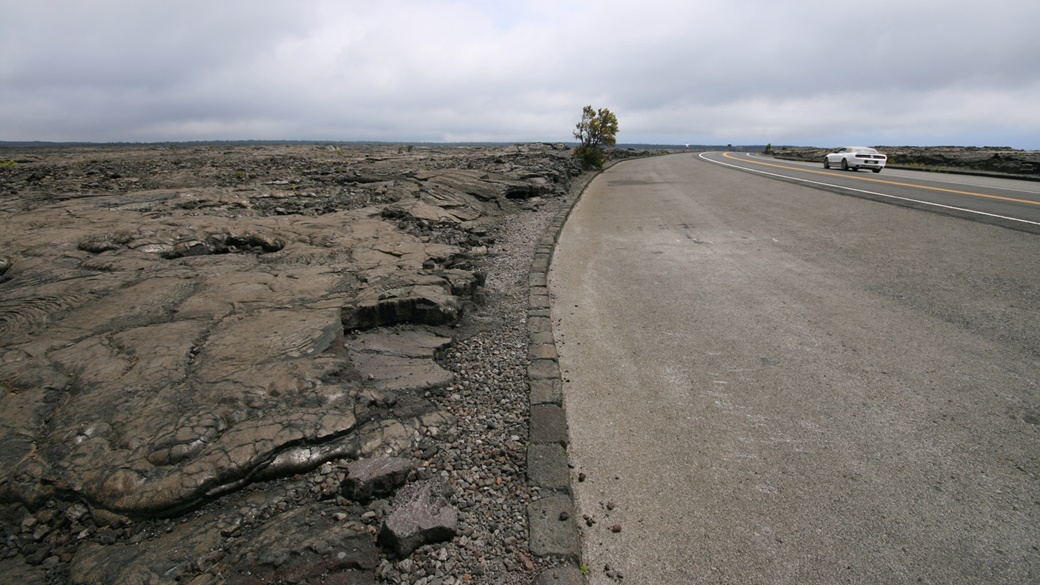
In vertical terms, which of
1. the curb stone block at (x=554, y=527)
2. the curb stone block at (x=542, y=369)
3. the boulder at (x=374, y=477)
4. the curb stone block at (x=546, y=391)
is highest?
the curb stone block at (x=542, y=369)

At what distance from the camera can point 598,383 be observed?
416 centimetres

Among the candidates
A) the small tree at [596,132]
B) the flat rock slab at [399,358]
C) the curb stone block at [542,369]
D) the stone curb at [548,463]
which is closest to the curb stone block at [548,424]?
the stone curb at [548,463]

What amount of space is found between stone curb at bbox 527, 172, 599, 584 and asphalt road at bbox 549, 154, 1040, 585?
0.34ft

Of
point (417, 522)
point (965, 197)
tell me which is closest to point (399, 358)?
point (417, 522)

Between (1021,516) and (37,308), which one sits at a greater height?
(37,308)

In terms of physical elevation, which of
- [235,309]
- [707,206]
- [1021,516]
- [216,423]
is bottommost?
[1021,516]

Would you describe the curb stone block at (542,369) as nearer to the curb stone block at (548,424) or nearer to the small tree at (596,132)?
the curb stone block at (548,424)

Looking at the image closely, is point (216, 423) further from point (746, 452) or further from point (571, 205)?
point (571, 205)

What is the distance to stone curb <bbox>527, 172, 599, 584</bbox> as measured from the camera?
2471 mm

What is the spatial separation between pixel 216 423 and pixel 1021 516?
438cm

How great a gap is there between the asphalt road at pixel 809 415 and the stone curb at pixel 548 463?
103mm

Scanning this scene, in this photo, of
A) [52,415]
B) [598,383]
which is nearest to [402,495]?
[598,383]

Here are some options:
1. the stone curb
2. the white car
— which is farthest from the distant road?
the stone curb

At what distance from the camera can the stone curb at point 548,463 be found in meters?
Result: 2.47
